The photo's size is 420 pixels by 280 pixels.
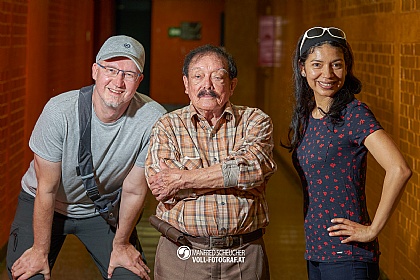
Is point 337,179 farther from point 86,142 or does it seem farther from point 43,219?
point 43,219

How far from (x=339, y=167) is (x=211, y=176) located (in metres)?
0.39

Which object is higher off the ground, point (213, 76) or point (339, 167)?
point (213, 76)

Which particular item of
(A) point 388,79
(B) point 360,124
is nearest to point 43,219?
(B) point 360,124

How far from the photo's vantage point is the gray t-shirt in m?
2.68

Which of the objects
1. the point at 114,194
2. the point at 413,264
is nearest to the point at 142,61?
the point at 114,194

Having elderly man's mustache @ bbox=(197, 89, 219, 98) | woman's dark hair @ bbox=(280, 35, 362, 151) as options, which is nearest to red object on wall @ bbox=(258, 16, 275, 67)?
woman's dark hair @ bbox=(280, 35, 362, 151)

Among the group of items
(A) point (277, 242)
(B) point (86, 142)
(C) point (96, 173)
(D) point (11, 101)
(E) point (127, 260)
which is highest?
(D) point (11, 101)

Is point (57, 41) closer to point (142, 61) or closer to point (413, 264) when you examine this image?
point (142, 61)

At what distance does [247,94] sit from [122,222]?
2949 mm

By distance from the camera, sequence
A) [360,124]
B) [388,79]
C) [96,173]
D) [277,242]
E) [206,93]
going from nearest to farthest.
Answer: [360,124] < [206,93] < [96,173] < [388,79] < [277,242]

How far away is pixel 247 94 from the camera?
18.6ft

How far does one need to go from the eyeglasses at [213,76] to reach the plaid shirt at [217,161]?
83mm

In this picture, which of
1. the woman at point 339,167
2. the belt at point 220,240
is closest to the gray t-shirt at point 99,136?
the belt at point 220,240

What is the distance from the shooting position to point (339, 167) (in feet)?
7.59
